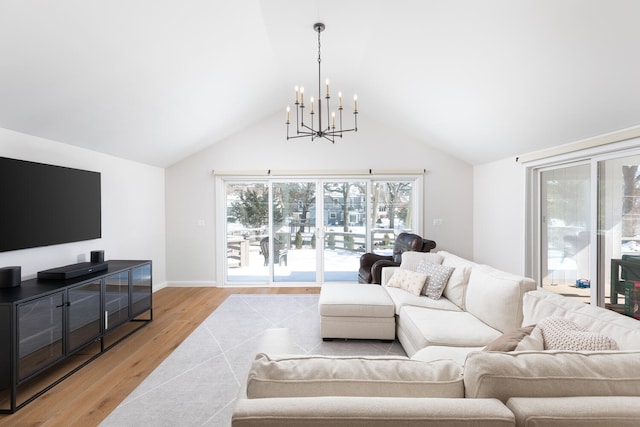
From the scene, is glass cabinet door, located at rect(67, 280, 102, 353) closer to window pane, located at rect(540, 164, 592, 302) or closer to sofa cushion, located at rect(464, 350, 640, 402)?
sofa cushion, located at rect(464, 350, 640, 402)

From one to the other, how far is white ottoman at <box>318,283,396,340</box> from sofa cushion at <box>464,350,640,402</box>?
201cm

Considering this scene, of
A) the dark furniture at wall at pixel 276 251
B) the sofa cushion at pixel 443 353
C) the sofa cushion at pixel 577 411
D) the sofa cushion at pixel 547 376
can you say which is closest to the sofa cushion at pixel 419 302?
the sofa cushion at pixel 443 353

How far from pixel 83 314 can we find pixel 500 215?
16.7ft

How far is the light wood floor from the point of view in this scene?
6.58 feet

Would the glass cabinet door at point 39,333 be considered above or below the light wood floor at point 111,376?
above

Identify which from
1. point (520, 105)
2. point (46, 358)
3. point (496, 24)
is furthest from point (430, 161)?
point (46, 358)

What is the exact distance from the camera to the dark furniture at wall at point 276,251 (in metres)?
5.38

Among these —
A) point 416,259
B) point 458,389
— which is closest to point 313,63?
point 416,259

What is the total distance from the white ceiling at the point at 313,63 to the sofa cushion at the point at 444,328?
2.07 meters

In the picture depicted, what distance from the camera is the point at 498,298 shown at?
232 centimetres

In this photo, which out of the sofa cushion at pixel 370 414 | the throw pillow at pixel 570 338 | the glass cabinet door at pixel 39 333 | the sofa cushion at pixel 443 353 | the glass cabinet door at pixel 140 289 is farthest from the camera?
the glass cabinet door at pixel 140 289

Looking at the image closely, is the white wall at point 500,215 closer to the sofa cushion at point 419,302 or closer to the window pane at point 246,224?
the sofa cushion at point 419,302

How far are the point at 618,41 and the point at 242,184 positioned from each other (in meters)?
4.67

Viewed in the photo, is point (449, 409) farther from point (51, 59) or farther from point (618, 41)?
point (51, 59)
